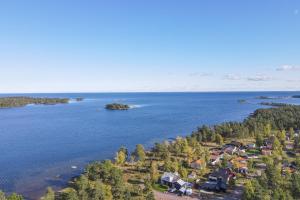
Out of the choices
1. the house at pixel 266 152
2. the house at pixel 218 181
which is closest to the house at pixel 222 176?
the house at pixel 218 181

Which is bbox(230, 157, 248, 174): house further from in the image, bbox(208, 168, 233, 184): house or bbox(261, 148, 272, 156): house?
bbox(261, 148, 272, 156): house

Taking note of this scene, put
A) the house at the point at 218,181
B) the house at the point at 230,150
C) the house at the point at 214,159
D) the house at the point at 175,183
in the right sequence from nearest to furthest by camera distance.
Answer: the house at the point at 175,183 → the house at the point at 218,181 → the house at the point at 214,159 → the house at the point at 230,150

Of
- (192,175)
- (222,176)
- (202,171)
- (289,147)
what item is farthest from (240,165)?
→ (289,147)

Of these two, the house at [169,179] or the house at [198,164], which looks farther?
the house at [198,164]

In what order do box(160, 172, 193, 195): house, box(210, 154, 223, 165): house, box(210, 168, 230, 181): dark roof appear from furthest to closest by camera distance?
box(210, 154, 223, 165): house → box(210, 168, 230, 181): dark roof → box(160, 172, 193, 195): house

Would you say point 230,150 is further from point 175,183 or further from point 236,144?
point 175,183

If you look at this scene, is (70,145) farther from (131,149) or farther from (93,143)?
(131,149)

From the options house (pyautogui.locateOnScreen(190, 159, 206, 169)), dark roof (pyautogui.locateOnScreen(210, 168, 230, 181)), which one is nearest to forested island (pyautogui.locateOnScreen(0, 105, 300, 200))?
house (pyautogui.locateOnScreen(190, 159, 206, 169))

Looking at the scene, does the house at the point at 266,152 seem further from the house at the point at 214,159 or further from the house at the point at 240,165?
the house at the point at 214,159
